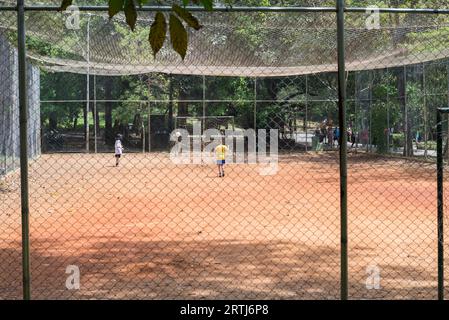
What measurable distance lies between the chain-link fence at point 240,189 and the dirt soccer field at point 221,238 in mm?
36

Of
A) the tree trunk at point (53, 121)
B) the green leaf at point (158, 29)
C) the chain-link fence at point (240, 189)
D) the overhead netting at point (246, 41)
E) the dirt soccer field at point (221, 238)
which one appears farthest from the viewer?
the tree trunk at point (53, 121)

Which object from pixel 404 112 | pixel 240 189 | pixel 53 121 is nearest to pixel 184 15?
pixel 240 189

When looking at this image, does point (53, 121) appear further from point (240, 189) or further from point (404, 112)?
point (240, 189)

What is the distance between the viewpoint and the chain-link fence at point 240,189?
20.0 ft

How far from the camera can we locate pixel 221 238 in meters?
8.34

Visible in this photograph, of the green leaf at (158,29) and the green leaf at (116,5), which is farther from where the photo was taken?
the green leaf at (158,29)

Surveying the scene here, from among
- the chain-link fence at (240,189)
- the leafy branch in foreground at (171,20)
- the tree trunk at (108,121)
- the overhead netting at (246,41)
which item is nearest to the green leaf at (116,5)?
the leafy branch in foreground at (171,20)

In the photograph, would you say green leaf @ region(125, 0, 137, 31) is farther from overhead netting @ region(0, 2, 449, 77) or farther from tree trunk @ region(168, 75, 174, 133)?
tree trunk @ region(168, 75, 174, 133)

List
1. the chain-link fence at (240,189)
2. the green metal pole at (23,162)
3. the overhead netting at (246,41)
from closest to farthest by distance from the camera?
1. the green metal pole at (23,162)
2. the chain-link fence at (240,189)
3. the overhead netting at (246,41)

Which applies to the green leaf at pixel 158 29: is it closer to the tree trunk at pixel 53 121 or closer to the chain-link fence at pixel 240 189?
the chain-link fence at pixel 240 189

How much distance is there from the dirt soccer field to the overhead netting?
2.43 metres

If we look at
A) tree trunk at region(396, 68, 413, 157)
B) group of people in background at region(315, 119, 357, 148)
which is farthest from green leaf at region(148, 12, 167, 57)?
group of people in background at region(315, 119, 357, 148)

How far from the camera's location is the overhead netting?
24.9 ft

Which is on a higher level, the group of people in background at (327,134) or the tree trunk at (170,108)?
the tree trunk at (170,108)
